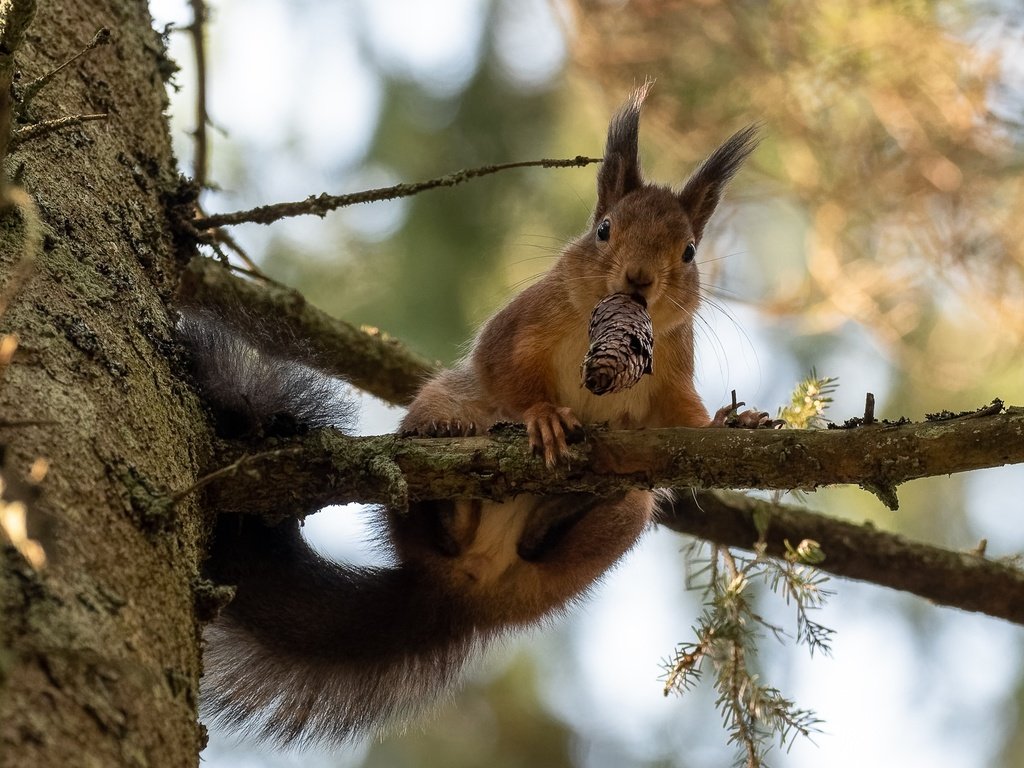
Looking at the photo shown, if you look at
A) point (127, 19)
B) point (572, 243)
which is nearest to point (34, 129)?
point (127, 19)

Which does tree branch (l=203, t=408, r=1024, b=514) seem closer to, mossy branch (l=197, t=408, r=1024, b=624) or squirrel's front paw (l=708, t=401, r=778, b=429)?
mossy branch (l=197, t=408, r=1024, b=624)

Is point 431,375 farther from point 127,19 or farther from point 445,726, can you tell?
point 445,726

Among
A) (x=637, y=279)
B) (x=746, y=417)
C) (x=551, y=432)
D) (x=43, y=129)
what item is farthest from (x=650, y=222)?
(x=43, y=129)

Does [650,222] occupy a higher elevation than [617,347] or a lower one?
higher

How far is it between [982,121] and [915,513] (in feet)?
5.34

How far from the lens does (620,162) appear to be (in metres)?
3.00

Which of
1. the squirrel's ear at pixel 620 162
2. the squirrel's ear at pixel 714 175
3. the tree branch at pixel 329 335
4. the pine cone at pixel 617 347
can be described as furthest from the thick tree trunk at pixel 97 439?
the squirrel's ear at pixel 714 175

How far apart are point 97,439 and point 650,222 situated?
1.74m

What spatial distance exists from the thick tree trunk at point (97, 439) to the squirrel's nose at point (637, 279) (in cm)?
106

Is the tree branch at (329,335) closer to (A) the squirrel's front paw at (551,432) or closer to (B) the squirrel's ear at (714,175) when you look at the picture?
(A) the squirrel's front paw at (551,432)

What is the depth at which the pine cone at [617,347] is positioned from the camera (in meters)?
2.07

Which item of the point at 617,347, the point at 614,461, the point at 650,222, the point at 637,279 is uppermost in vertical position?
the point at 650,222

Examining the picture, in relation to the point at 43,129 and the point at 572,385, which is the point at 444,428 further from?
the point at 43,129

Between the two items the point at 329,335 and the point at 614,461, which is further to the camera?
the point at 329,335
